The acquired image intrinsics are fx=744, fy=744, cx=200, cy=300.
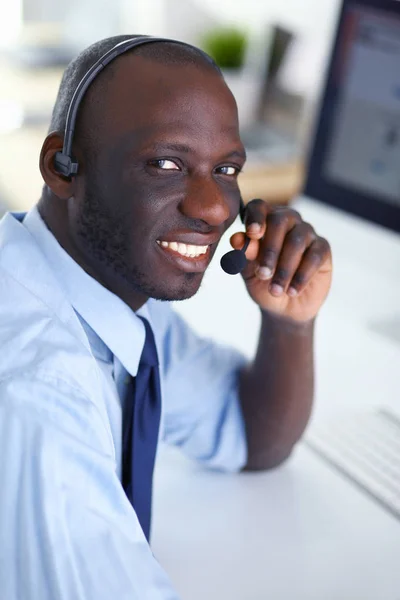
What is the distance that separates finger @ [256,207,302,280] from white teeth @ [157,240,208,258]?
0.50 ft

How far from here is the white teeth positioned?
76 cm

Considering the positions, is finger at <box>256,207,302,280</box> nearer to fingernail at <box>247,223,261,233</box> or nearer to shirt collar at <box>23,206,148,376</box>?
fingernail at <box>247,223,261,233</box>

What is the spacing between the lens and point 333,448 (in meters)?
1.04

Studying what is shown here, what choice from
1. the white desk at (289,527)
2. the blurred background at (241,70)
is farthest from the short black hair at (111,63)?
the blurred background at (241,70)

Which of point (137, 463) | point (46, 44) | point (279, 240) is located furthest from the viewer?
point (46, 44)

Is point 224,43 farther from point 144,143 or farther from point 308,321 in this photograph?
point 144,143

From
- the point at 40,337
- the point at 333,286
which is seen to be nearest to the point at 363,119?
the point at 333,286

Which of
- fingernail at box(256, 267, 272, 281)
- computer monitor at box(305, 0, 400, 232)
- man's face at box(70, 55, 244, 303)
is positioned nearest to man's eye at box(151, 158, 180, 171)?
man's face at box(70, 55, 244, 303)

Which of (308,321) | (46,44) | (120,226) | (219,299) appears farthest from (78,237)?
(46,44)

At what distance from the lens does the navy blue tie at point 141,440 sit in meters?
0.82

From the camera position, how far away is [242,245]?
36.3 inches

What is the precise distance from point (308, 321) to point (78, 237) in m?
0.37

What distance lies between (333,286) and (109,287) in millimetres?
845

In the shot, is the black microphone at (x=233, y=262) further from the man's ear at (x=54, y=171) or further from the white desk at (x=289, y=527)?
the white desk at (x=289, y=527)
